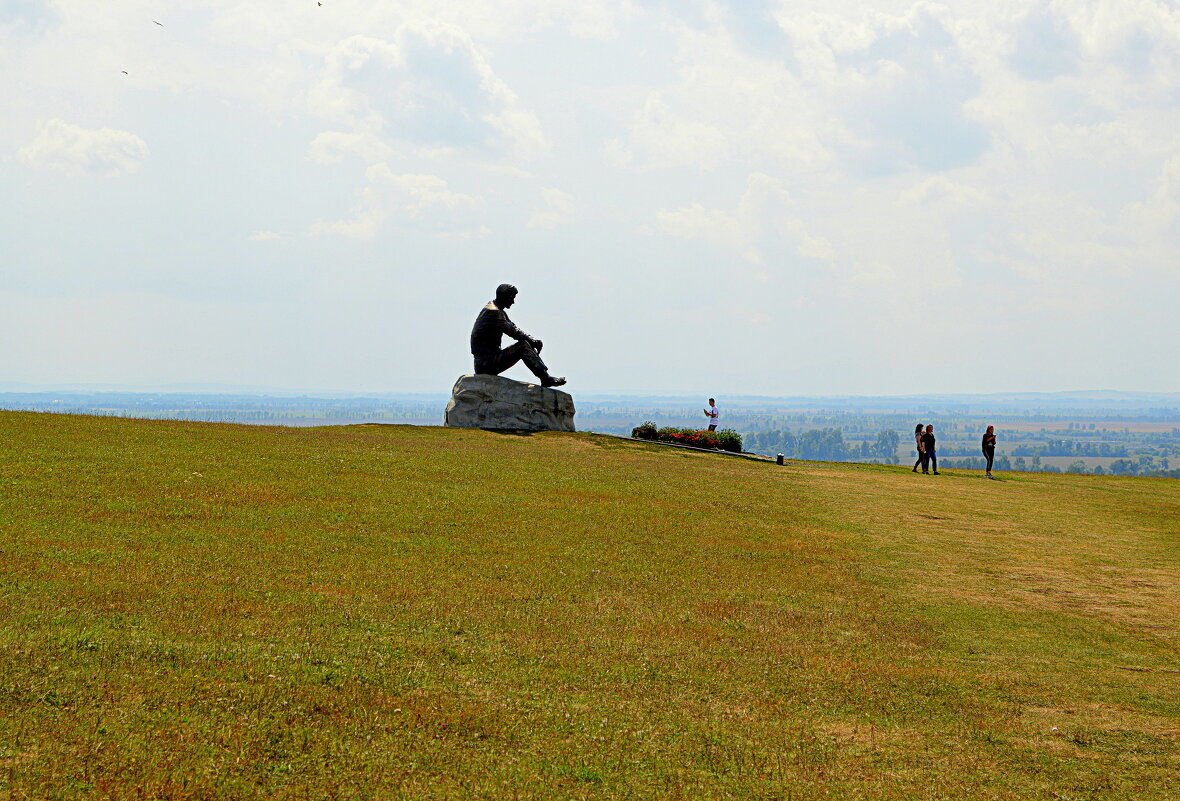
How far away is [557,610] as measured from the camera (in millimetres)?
13289

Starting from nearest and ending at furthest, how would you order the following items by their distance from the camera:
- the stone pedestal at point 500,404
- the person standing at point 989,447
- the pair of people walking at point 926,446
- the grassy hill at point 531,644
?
the grassy hill at point 531,644, the person standing at point 989,447, the pair of people walking at point 926,446, the stone pedestal at point 500,404

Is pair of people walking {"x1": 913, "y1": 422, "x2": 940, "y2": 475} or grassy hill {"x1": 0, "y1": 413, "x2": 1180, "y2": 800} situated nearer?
grassy hill {"x1": 0, "y1": 413, "x2": 1180, "y2": 800}

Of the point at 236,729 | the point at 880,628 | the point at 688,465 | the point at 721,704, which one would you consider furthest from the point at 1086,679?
the point at 688,465

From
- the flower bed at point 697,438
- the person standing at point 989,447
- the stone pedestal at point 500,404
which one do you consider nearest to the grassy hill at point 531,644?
the person standing at point 989,447

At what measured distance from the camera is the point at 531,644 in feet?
38.2

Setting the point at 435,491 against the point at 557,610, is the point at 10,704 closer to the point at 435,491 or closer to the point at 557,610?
the point at 557,610

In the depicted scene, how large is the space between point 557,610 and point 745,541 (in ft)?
25.0

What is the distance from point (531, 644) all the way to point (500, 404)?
28.6 metres

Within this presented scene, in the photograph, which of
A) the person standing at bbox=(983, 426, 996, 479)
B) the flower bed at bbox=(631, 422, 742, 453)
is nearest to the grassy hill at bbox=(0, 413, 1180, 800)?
the person standing at bbox=(983, 426, 996, 479)

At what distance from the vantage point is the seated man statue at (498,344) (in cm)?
4078

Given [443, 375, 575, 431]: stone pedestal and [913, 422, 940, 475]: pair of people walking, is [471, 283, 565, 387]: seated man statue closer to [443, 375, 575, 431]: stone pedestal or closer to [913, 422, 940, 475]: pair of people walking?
[443, 375, 575, 431]: stone pedestal

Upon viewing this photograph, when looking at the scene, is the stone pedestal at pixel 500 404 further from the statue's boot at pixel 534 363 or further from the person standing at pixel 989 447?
the person standing at pixel 989 447

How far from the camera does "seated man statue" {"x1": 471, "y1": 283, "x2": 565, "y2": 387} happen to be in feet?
134

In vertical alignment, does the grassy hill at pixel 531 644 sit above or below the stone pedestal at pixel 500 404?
below
